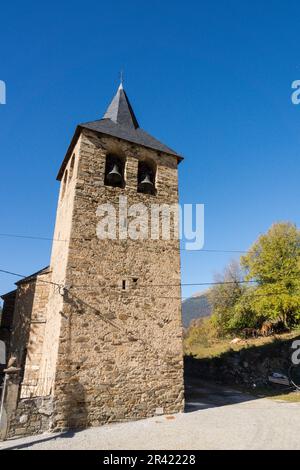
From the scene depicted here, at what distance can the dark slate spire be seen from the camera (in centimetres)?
1251

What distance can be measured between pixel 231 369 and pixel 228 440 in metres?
9.79

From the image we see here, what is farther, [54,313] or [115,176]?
[115,176]

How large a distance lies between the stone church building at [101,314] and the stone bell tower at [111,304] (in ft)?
0.09

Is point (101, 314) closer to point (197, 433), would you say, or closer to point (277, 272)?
point (197, 433)

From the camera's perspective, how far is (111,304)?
8.92 metres

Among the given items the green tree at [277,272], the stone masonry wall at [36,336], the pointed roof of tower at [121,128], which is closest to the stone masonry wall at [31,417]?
the stone masonry wall at [36,336]

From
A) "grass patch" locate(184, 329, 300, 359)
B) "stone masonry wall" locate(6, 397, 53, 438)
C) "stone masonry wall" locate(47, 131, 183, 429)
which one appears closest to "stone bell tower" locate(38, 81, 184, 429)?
"stone masonry wall" locate(47, 131, 183, 429)

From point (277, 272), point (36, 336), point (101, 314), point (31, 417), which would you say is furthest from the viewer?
point (277, 272)

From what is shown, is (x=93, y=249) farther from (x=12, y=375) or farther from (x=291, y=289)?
(x=291, y=289)

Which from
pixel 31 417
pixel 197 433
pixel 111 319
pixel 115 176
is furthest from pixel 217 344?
pixel 31 417

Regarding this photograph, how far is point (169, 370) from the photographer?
9047 mm

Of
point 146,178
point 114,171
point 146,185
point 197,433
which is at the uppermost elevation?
point 146,178

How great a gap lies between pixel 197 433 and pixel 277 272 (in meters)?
15.4

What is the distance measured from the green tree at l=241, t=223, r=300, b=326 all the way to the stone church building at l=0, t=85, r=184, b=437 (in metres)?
11.8
